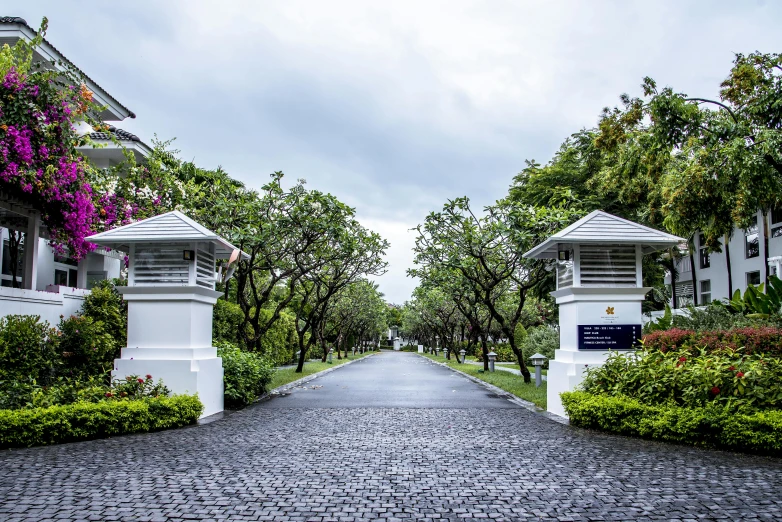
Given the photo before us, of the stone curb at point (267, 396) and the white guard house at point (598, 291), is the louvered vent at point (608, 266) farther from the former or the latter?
the stone curb at point (267, 396)

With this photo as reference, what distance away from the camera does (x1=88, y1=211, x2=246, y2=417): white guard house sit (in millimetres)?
10047

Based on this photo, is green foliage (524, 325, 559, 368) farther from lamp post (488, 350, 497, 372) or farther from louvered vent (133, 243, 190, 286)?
louvered vent (133, 243, 190, 286)

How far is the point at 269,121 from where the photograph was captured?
44.1 feet

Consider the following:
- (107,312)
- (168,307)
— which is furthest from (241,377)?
(107,312)

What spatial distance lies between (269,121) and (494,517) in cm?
1064

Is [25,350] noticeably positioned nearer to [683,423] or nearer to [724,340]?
[683,423]

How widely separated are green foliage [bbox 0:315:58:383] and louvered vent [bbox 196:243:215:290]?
8.90 ft

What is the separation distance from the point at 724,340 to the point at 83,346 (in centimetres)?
1133

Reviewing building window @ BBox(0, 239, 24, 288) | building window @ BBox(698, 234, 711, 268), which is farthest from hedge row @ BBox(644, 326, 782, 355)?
building window @ BBox(698, 234, 711, 268)

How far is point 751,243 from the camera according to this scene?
28.2m

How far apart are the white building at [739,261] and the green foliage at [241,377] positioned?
1850cm

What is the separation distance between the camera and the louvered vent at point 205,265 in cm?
1079

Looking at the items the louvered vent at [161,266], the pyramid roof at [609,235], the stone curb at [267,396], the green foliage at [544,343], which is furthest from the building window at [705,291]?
the louvered vent at [161,266]

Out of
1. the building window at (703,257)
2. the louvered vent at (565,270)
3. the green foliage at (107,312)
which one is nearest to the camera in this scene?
the louvered vent at (565,270)
